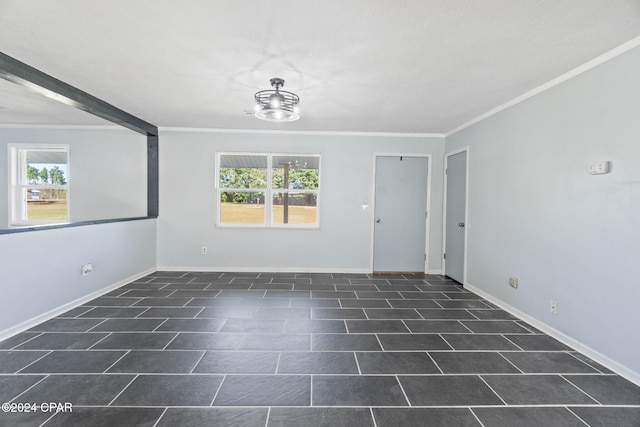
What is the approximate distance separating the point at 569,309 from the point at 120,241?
16.6 feet

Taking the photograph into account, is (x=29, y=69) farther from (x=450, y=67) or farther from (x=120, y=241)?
(x=450, y=67)

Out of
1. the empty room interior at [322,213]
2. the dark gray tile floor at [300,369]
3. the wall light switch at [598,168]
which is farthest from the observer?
the wall light switch at [598,168]

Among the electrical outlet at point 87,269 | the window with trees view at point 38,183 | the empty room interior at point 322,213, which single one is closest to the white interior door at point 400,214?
the empty room interior at point 322,213

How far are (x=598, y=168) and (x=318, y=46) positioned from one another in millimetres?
2332

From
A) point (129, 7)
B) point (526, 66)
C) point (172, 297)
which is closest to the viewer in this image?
point (129, 7)

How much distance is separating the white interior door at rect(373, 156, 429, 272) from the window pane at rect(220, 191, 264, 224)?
77.7 inches

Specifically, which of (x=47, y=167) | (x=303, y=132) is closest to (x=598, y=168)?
(x=303, y=132)

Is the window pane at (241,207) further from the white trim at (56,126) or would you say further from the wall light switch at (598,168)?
the wall light switch at (598,168)

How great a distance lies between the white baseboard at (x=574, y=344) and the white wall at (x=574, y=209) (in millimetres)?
15

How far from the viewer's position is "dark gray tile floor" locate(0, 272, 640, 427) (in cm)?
162

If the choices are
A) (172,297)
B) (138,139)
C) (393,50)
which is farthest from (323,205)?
(138,139)

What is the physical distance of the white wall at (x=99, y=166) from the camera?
4.64 metres

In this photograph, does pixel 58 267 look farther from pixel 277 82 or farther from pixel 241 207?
pixel 277 82

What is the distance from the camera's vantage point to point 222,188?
473cm
